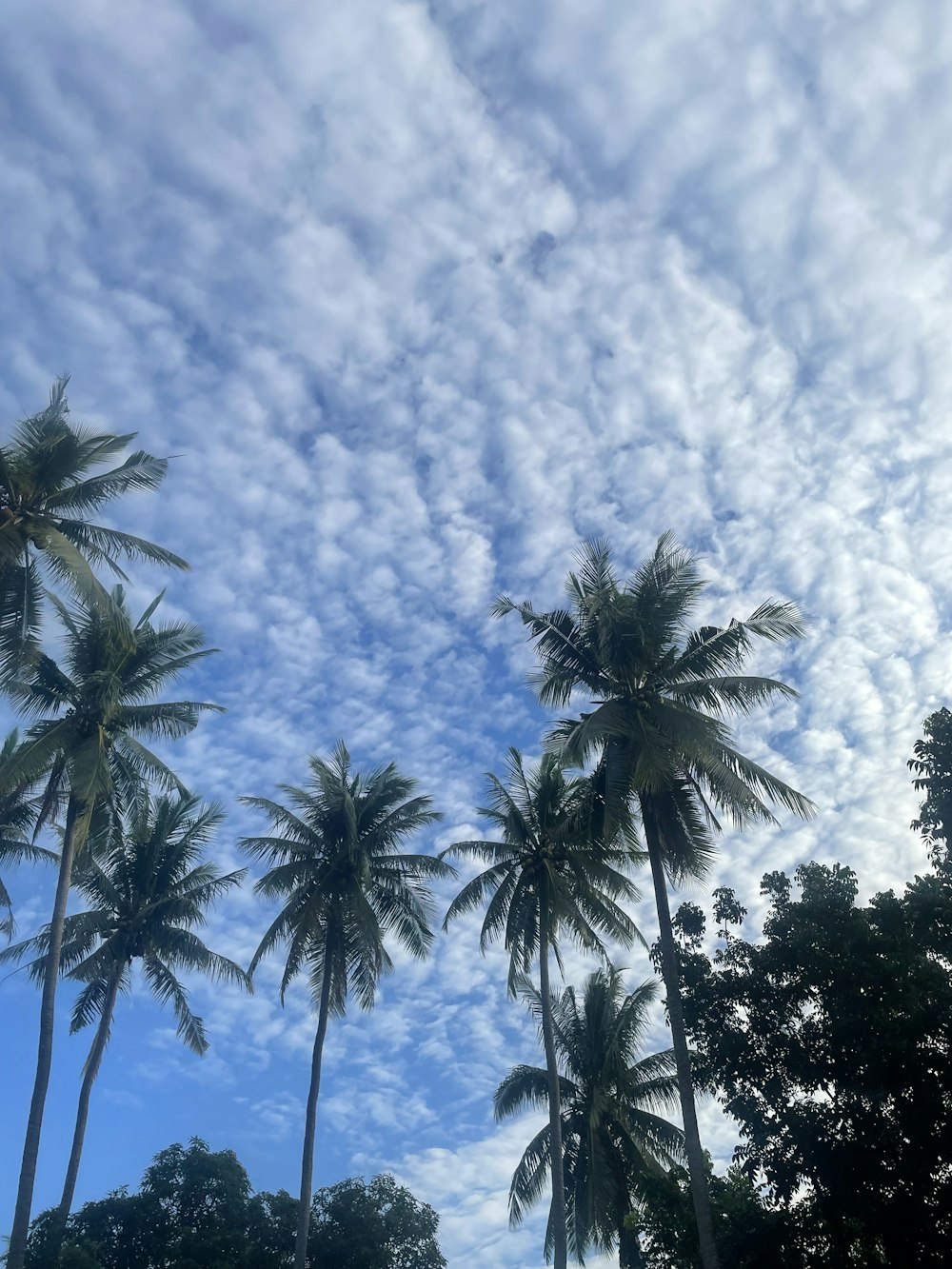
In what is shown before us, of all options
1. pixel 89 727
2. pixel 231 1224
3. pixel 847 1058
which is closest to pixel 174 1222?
pixel 231 1224

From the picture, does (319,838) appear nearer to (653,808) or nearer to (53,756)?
(53,756)

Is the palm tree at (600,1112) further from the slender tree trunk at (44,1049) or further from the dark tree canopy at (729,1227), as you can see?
the slender tree trunk at (44,1049)

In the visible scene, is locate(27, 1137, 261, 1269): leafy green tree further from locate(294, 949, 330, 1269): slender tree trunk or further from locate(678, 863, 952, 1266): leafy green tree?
locate(678, 863, 952, 1266): leafy green tree

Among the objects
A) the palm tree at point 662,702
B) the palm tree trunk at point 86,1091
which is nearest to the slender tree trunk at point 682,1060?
the palm tree at point 662,702

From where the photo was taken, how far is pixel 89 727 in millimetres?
21203

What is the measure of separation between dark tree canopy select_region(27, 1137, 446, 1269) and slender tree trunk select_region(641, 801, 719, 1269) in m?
13.9

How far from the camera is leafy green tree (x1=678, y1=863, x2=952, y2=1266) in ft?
55.6

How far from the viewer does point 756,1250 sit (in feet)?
56.4

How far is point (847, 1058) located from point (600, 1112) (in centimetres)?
1170

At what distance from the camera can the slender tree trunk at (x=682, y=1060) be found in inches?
654

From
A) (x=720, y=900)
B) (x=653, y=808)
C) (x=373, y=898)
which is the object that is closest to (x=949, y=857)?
(x=720, y=900)

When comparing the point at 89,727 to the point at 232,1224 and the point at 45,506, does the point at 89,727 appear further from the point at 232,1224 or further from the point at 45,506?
the point at 232,1224

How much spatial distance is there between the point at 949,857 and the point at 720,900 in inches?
192

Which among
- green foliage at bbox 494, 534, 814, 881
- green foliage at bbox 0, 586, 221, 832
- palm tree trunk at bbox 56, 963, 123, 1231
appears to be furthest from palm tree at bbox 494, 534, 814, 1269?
palm tree trunk at bbox 56, 963, 123, 1231
